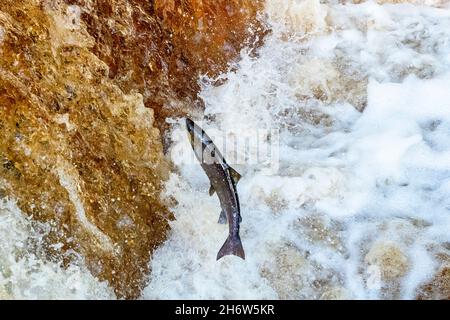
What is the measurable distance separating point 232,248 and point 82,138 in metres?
1.22

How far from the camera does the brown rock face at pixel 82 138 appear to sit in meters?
3.63

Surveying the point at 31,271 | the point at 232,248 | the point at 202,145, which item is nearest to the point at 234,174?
the point at 202,145

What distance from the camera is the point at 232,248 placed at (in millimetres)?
3428

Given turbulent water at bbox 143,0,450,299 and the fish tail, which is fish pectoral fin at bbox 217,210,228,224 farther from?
turbulent water at bbox 143,0,450,299

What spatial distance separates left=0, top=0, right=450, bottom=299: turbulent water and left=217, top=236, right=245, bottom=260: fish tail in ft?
0.67

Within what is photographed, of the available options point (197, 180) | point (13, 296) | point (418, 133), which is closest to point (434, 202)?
point (418, 133)

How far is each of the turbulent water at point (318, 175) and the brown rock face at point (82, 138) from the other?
0.12 metres

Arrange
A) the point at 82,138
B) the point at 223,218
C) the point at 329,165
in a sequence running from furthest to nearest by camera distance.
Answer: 1. the point at 329,165
2. the point at 82,138
3. the point at 223,218

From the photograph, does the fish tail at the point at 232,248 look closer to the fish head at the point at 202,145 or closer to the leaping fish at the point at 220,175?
the leaping fish at the point at 220,175

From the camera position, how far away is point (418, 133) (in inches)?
169

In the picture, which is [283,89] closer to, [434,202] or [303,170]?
[303,170]

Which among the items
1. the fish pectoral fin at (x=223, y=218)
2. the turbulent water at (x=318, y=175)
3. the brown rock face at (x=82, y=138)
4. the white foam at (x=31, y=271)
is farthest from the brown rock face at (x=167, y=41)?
the white foam at (x=31, y=271)

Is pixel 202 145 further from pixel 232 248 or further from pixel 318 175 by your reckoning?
pixel 318 175

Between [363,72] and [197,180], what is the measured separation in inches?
68.2
